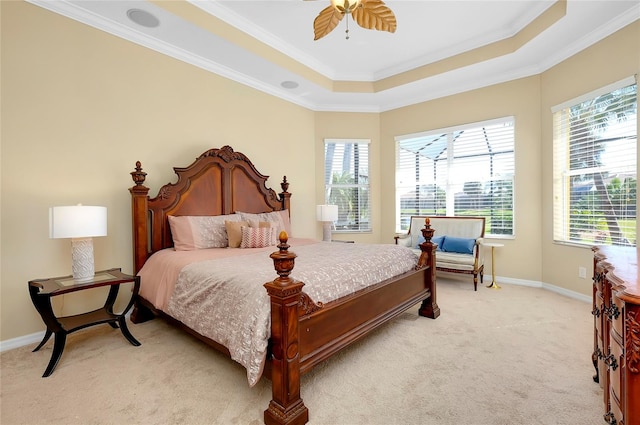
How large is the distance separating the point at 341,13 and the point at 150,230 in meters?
2.85

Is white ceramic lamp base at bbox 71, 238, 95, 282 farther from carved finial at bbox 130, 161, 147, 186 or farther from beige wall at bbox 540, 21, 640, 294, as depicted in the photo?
beige wall at bbox 540, 21, 640, 294

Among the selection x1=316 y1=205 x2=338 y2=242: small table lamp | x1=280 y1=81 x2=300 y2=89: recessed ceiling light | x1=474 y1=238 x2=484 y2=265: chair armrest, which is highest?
x1=280 y1=81 x2=300 y2=89: recessed ceiling light

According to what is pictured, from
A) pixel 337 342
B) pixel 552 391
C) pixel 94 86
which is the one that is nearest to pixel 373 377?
pixel 337 342

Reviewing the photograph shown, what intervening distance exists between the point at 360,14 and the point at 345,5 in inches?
8.1

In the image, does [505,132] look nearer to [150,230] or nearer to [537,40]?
[537,40]

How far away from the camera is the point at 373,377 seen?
1.99 m

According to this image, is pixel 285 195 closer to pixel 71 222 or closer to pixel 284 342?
pixel 71 222

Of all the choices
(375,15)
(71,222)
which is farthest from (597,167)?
(71,222)

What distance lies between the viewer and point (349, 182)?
5641 millimetres

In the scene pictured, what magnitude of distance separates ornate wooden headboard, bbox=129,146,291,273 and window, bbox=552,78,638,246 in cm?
380

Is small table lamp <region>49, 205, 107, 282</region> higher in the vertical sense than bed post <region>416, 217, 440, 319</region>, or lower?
higher

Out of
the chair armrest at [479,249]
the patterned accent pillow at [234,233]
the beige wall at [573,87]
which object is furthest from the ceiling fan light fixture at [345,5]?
the chair armrest at [479,249]

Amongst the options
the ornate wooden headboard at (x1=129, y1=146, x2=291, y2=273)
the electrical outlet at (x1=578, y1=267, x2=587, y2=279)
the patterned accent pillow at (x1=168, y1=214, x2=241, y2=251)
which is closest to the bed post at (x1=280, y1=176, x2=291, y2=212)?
the ornate wooden headboard at (x1=129, y1=146, x2=291, y2=273)

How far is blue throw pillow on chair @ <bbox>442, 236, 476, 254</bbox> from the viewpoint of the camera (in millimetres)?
4219
